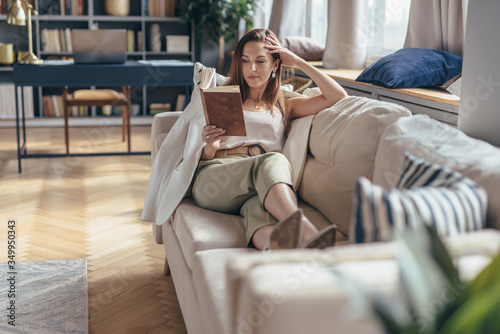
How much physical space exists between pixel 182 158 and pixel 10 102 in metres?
4.44

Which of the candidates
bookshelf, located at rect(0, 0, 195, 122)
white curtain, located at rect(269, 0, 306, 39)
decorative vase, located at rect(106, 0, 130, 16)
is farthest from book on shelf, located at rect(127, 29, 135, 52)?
white curtain, located at rect(269, 0, 306, 39)

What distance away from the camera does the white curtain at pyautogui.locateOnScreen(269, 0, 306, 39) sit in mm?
5688

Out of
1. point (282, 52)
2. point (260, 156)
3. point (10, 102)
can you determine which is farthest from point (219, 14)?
point (260, 156)

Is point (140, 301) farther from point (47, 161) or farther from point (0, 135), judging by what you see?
point (0, 135)

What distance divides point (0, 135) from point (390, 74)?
14.1 feet

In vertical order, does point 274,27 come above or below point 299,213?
above

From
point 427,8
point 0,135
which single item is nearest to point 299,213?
point 427,8

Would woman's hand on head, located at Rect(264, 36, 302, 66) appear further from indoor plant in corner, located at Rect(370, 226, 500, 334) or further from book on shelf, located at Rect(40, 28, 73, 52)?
book on shelf, located at Rect(40, 28, 73, 52)

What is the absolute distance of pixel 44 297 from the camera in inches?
91.7

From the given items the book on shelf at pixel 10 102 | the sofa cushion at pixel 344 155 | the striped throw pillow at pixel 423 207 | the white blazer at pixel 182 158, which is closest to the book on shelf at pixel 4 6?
the book on shelf at pixel 10 102

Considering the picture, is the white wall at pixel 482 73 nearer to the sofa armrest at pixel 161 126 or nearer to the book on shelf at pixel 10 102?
the sofa armrest at pixel 161 126

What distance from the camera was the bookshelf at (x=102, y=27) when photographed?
622cm

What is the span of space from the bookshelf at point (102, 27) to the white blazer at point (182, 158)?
4091 millimetres

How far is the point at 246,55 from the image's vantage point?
8.04 ft
